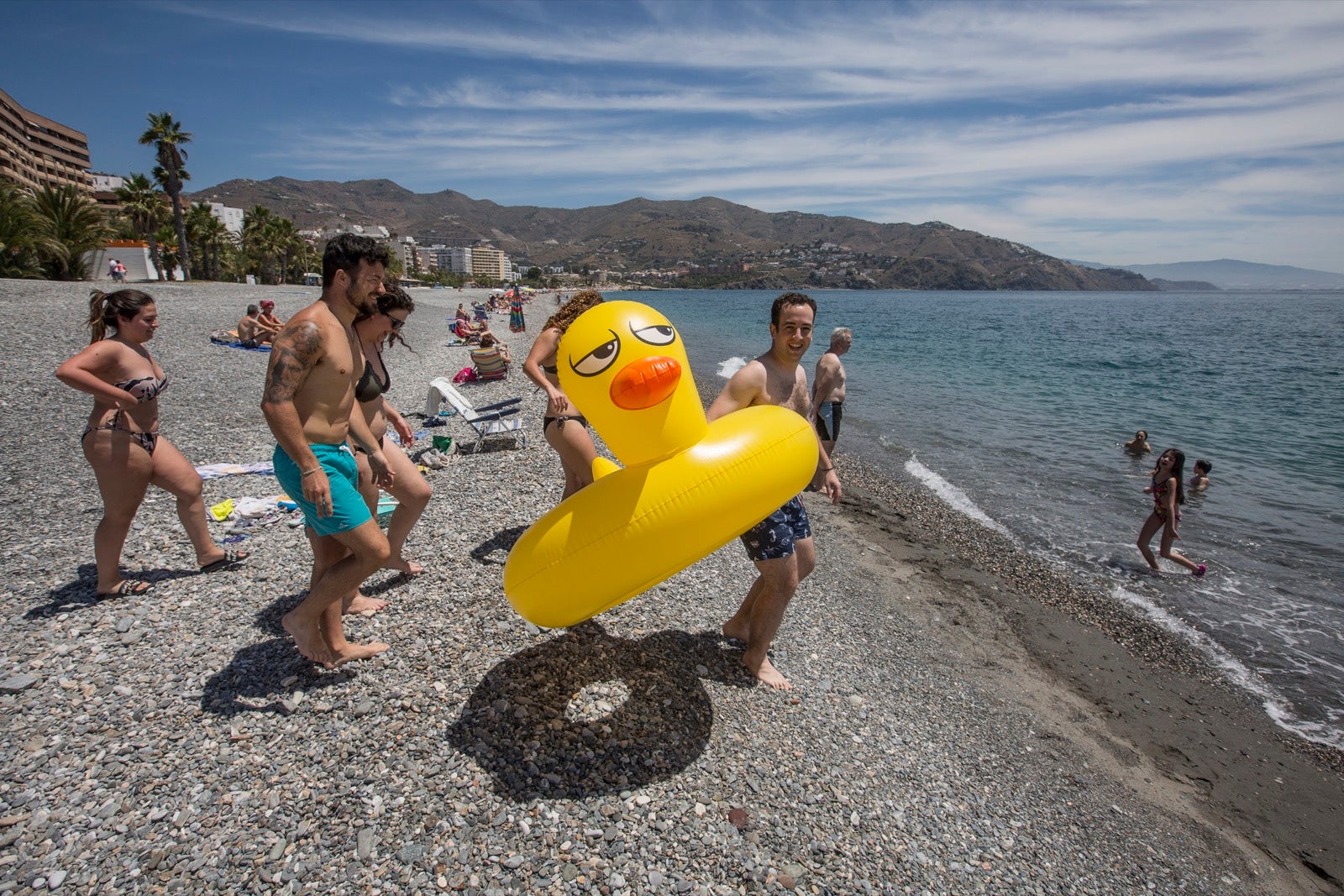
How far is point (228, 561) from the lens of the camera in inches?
186

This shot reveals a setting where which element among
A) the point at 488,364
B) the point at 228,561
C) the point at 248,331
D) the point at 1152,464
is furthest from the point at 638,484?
the point at 248,331

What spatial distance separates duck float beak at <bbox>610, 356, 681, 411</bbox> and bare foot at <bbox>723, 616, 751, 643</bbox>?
214 cm

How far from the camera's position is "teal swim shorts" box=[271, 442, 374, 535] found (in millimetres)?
2990

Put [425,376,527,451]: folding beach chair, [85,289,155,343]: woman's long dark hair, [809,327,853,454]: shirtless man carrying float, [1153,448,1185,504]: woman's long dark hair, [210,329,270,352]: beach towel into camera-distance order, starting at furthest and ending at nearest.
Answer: [210,329,270,352]: beach towel → [425,376,527,451]: folding beach chair → [1153,448,1185,504]: woman's long dark hair → [809,327,853,454]: shirtless man carrying float → [85,289,155,343]: woman's long dark hair

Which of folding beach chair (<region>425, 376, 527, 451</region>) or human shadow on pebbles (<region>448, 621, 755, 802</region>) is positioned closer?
human shadow on pebbles (<region>448, 621, 755, 802</region>)

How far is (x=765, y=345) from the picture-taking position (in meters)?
38.7

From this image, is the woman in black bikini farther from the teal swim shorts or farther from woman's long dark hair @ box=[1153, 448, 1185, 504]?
woman's long dark hair @ box=[1153, 448, 1185, 504]

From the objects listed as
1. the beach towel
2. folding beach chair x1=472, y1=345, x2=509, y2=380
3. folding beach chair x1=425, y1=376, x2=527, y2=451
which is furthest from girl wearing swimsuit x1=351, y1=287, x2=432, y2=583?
the beach towel

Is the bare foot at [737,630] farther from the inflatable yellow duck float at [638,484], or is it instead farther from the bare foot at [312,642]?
the bare foot at [312,642]

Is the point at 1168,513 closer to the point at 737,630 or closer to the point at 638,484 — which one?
the point at 737,630

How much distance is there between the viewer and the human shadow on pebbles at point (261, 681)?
10.4 feet

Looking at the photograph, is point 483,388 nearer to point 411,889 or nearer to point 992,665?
point 992,665

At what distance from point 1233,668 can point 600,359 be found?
691cm

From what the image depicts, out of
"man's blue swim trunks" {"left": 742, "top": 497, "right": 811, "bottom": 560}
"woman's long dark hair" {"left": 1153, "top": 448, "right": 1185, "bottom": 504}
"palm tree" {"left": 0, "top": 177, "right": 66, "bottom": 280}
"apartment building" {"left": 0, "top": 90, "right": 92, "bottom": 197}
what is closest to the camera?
"man's blue swim trunks" {"left": 742, "top": 497, "right": 811, "bottom": 560}
